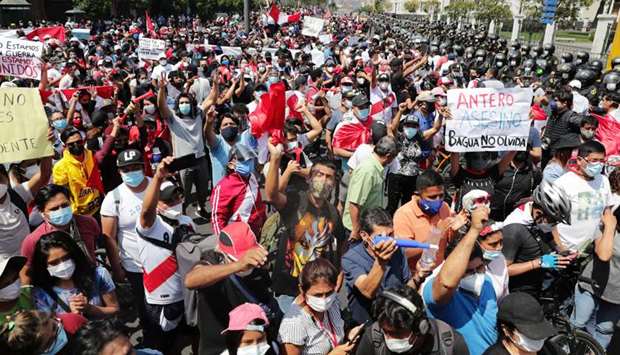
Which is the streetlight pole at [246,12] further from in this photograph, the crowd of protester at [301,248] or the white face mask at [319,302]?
the white face mask at [319,302]

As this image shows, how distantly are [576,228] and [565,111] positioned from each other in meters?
3.79

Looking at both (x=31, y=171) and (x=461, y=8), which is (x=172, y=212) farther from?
(x=461, y=8)

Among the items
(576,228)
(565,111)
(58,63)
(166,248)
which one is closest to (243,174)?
(166,248)

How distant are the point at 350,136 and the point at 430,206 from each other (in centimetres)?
250

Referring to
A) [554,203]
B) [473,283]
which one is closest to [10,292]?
[473,283]

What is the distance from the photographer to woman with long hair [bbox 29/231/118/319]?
275 cm

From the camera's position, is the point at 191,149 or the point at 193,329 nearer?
the point at 193,329

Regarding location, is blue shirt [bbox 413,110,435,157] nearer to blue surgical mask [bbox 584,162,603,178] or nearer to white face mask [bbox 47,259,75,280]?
blue surgical mask [bbox 584,162,603,178]

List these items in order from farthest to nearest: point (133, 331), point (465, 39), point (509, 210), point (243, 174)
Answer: point (465, 39) < point (509, 210) < point (133, 331) < point (243, 174)

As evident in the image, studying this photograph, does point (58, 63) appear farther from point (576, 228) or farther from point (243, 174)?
point (576, 228)

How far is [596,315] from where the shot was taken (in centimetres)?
378

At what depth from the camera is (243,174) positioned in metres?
4.13

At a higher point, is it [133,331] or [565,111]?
[565,111]

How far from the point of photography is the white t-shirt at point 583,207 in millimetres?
3809
